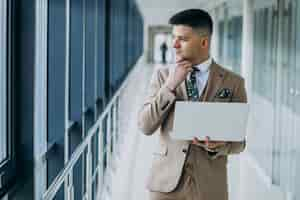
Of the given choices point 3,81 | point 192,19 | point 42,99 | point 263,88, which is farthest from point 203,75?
point 263,88

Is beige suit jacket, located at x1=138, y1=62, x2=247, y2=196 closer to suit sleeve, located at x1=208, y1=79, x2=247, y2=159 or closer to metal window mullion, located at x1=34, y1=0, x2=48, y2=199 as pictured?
suit sleeve, located at x1=208, y1=79, x2=247, y2=159

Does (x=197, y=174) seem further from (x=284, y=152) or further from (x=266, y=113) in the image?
(x=266, y=113)

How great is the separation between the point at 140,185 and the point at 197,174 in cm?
201

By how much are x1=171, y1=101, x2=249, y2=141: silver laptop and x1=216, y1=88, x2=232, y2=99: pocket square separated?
6cm

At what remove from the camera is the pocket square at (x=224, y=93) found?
1.24m

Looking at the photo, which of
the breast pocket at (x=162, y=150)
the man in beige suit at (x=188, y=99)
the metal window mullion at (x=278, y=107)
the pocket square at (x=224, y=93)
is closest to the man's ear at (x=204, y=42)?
the man in beige suit at (x=188, y=99)

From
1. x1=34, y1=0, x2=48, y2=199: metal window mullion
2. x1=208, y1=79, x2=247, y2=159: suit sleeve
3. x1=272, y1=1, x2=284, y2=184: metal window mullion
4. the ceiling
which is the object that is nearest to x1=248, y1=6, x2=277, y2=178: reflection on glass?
x1=272, y1=1, x2=284, y2=184: metal window mullion

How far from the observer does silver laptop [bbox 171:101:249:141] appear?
116 cm

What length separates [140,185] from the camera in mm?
3217

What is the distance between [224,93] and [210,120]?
0.30ft

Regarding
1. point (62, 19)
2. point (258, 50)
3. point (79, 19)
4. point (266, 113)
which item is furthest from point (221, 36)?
point (62, 19)

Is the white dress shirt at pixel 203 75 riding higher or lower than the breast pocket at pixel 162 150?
higher

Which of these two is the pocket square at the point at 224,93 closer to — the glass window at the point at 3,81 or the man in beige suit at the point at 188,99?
the man in beige suit at the point at 188,99

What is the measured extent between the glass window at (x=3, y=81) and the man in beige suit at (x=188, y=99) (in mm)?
322
